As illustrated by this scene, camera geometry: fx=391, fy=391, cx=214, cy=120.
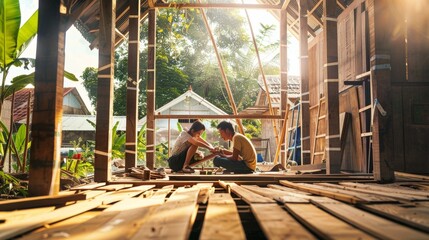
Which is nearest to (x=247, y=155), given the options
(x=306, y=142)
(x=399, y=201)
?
(x=306, y=142)

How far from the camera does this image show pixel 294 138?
41.0ft

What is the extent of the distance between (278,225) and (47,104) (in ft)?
7.81

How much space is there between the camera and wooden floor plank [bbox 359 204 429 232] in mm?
1848

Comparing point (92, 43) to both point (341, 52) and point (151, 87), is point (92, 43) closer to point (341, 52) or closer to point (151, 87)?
point (151, 87)

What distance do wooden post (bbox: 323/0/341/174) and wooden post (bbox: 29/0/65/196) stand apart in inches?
155

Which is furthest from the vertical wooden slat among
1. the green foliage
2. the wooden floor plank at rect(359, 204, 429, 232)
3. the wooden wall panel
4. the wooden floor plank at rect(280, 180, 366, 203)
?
the wooden floor plank at rect(359, 204, 429, 232)

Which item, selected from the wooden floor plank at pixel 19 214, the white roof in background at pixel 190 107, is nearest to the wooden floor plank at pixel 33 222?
the wooden floor plank at pixel 19 214

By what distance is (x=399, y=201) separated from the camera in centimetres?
261

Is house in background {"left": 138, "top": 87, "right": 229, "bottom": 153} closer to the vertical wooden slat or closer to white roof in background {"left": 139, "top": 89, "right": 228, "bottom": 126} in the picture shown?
white roof in background {"left": 139, "top": 89, "right": 228, "bottom": 126}

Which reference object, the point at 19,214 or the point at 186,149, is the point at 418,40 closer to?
the point at 186,149

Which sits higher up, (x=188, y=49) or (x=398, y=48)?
(x=188, y=49)

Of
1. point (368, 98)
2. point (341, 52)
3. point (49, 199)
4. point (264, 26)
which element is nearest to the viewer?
point (49, 199)

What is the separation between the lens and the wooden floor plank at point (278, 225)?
163cm

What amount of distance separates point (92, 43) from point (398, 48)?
22.9ft
